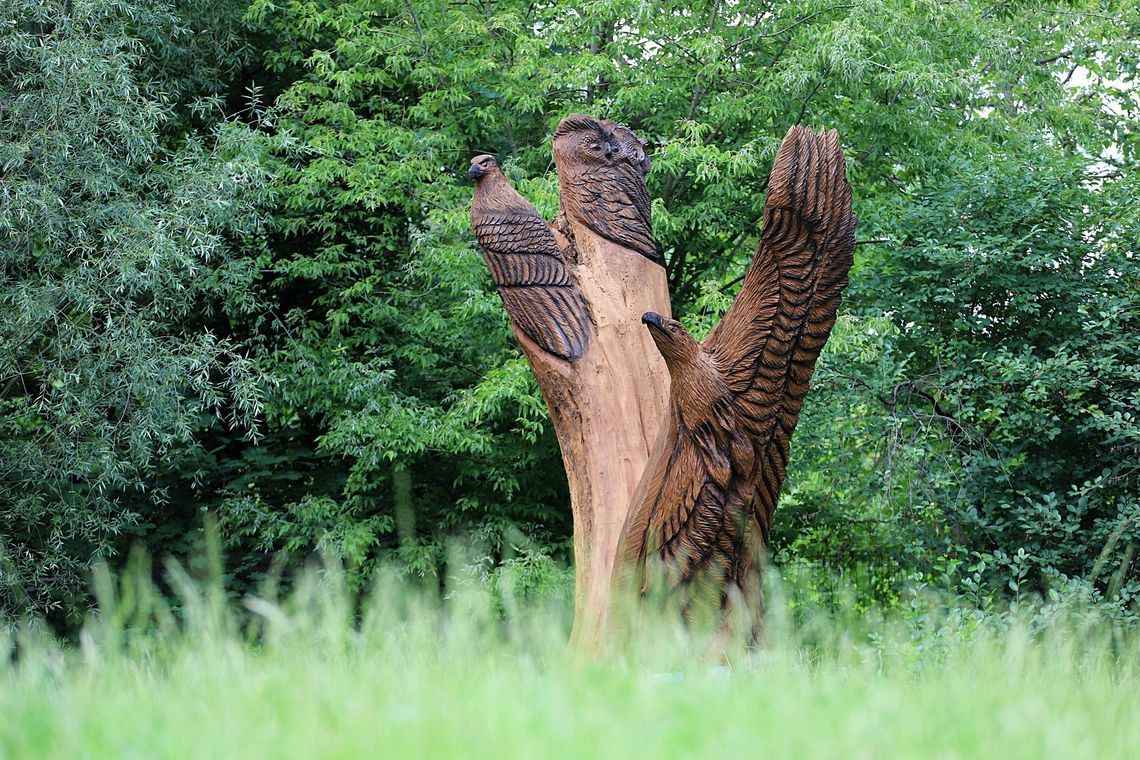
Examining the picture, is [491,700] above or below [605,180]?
below

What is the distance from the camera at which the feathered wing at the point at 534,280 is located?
423 cm

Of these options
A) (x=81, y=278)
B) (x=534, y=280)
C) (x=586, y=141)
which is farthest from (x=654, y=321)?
(x=81, y=278)

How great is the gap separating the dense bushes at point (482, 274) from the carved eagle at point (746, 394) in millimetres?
2444

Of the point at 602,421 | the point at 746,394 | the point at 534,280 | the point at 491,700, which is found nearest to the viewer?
the point at 491,700

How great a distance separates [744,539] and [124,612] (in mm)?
2276

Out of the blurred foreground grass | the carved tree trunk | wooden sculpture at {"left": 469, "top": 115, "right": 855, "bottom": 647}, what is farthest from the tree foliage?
the blurred foreground grass

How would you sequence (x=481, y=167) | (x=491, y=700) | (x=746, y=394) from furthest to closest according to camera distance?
(x=481, y=167), (x=746, y=394), (x=491, y=700)

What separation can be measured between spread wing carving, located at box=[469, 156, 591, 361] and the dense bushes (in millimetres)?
2760

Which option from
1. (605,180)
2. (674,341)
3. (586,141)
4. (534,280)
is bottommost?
(674,341)

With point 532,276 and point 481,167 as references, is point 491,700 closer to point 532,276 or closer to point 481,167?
point 532,276

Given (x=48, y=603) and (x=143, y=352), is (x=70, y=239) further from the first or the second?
(x=48, y=603)

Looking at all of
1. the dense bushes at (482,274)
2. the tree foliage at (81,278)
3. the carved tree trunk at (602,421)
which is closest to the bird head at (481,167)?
the carved tree trunk at (602,421)

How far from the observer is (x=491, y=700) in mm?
1688

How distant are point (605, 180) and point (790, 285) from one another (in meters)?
1.30
